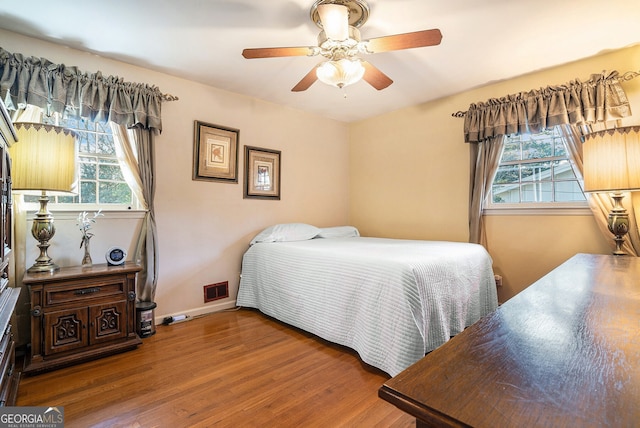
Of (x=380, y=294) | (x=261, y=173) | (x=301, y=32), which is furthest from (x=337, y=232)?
(x=301, y=32)

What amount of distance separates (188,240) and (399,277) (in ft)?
7.01

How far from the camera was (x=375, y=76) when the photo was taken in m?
2.23

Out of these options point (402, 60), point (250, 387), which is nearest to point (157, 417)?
point (250, 387)

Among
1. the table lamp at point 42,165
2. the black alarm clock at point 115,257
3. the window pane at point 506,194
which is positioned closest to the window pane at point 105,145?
the table lamp at point 42,165

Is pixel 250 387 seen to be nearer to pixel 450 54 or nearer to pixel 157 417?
pixel 157 417

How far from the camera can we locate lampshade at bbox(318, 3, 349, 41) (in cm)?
169

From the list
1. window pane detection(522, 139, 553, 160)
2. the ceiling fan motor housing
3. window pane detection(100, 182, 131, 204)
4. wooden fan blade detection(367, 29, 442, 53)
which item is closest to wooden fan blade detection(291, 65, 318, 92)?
the ceiling fan motor housing

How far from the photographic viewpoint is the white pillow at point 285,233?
3.27 metres

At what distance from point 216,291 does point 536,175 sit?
3.46 m

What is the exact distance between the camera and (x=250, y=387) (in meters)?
1.78

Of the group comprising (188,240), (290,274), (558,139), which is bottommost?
(290,274)

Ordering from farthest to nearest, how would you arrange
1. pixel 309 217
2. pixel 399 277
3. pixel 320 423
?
1. pixel 309 217
2. pixel 399 277
3. pixel 320 423

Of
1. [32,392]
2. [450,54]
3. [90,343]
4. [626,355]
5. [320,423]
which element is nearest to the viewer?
[626,355]

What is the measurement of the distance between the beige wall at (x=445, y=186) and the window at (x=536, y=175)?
0.58 ft
